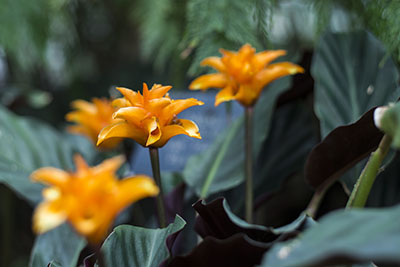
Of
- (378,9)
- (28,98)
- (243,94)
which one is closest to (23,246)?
(28,98)

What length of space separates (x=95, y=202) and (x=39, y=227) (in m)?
0.04

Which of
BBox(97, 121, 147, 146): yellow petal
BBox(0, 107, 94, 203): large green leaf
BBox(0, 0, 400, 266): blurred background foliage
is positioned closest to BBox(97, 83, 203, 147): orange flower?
BBox(97, 121, 147, 146): yellow petal

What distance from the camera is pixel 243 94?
480 millimetres

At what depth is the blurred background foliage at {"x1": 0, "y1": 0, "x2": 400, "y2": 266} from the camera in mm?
617

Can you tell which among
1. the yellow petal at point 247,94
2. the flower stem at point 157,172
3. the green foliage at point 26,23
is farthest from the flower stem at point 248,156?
the green foliage at point 26,23

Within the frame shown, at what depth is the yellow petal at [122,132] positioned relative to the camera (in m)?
0.38

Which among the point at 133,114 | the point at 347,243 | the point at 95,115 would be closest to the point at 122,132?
the point at 133,114

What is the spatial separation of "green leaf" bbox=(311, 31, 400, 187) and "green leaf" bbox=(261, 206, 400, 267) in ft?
1.02

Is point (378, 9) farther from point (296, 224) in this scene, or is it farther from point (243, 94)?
point (296, 224)

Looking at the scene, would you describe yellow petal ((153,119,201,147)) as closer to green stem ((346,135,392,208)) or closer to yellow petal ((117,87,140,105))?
yellow petal ((117,87,140,105))

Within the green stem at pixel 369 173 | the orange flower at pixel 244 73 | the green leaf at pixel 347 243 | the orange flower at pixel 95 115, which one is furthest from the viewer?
the orange flower at pixel 95 115

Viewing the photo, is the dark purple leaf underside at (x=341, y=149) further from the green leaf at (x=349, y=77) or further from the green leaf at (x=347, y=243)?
the green leaf at (x=347, y=243)

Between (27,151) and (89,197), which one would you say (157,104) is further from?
(27,151)

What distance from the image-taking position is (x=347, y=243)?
229mm
